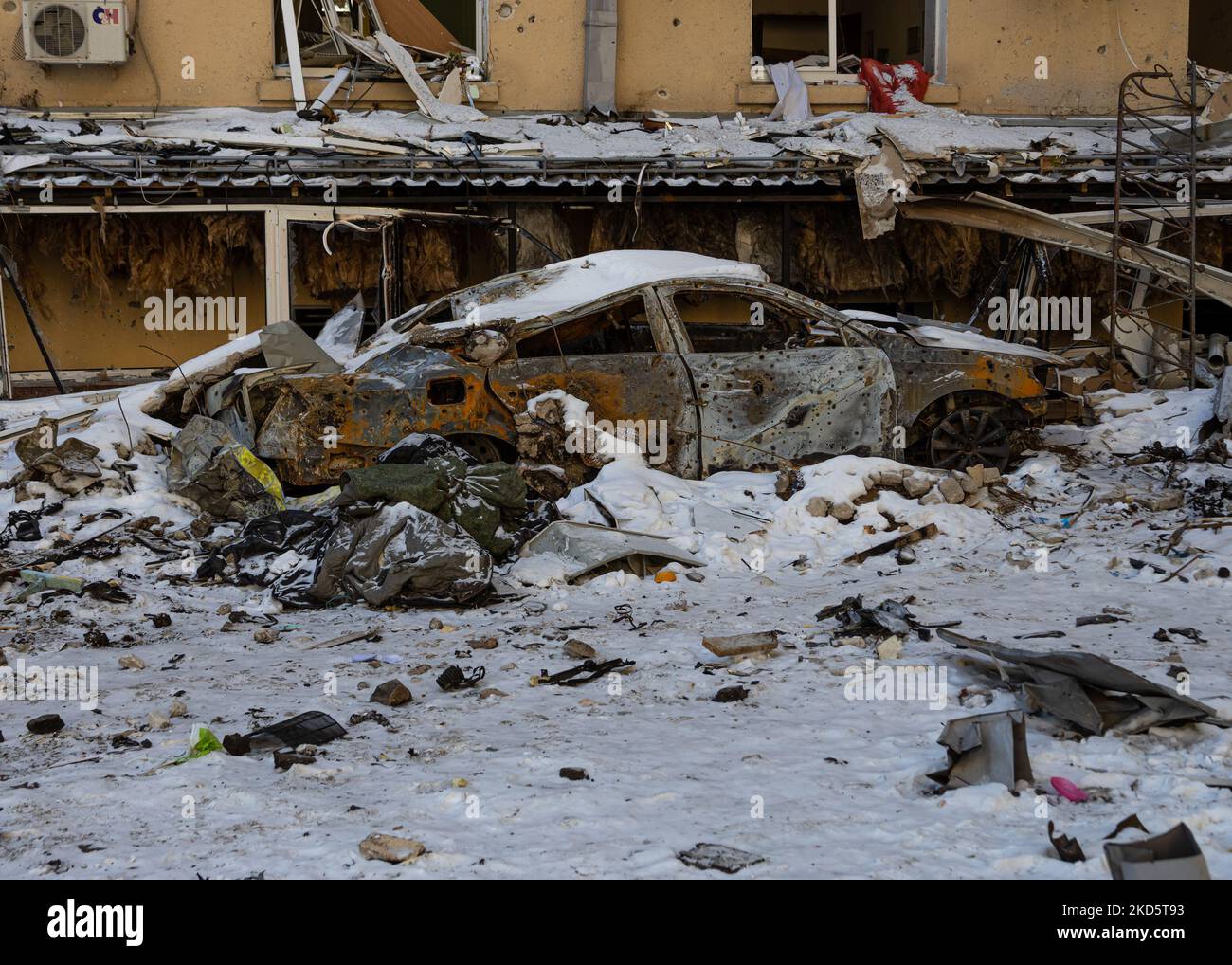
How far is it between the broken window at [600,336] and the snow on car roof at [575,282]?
0.13m

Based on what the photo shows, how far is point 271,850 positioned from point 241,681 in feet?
6.48

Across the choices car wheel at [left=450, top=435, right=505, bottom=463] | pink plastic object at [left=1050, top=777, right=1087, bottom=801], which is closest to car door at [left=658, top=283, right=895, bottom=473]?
car wheel at [left=450, top=435, right=505, bottom=463]

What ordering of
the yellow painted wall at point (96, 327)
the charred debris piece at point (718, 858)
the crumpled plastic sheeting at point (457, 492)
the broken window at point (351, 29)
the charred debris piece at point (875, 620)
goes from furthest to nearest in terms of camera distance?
the broken window at point (351, 29) → the yellow painted wall at point (96, 327) → the crumpled plastic sheeting at point (457, 492) → the charred debris piece at point (875, 620) → the charred debris piece at point (718, 858)

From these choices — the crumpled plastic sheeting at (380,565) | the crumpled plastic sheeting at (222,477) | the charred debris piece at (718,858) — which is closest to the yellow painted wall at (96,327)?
the crumpled plastic sheeting at (222,477)

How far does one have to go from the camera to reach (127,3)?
13.3 m

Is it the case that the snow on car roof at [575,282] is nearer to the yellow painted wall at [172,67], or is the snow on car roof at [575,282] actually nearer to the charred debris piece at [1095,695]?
the charred debris piece at [1095,695]

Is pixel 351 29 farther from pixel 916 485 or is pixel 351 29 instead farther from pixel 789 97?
pixel 916 485

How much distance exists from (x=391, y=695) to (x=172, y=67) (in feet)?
35.1

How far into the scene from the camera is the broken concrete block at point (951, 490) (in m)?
8.24

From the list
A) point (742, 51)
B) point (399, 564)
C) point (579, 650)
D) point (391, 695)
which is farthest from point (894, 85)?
point (391, 695)

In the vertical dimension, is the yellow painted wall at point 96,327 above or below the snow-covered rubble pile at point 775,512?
above

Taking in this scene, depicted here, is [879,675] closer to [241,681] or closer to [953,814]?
[953,814]

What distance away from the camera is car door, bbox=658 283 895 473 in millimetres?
8578

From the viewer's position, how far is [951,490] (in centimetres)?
826
